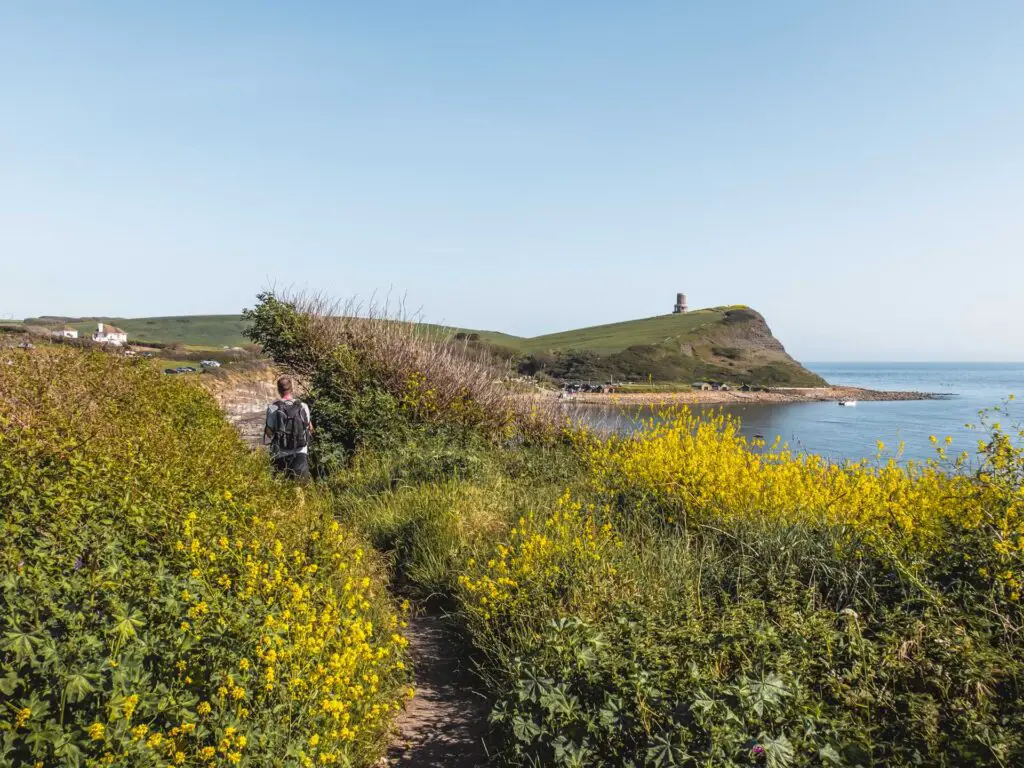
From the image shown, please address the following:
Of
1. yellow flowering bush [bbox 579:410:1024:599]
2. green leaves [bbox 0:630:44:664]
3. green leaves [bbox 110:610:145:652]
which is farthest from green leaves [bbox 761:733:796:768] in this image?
green leaves [bbox 0:630:44:664]

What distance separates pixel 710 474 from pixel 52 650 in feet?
18.6

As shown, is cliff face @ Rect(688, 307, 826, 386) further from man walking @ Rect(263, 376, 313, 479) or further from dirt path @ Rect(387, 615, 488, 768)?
dirt path @ Rect(387, 615, 488, 768)

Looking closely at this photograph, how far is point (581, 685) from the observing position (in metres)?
3.29

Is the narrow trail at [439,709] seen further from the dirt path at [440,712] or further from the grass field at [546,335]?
the grass field at [546,335]

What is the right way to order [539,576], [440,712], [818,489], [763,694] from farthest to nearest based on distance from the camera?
[818,489] < [539,576] < [440,712] < [763,694]

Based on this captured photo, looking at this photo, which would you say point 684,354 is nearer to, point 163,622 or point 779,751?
point 779,751

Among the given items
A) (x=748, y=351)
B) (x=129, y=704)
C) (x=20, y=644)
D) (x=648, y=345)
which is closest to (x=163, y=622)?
(x=20, y=644)

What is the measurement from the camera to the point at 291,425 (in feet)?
28.1

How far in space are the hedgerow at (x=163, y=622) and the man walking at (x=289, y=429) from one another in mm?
2904

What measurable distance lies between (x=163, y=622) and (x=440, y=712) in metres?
1.90

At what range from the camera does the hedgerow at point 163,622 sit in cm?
240

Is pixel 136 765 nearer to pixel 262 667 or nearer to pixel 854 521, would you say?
pixel 262 667

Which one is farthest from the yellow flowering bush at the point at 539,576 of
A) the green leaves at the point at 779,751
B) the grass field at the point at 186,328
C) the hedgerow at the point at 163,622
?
the grass field at the point at 186,328

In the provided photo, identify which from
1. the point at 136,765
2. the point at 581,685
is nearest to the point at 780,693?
the point at 581,685
